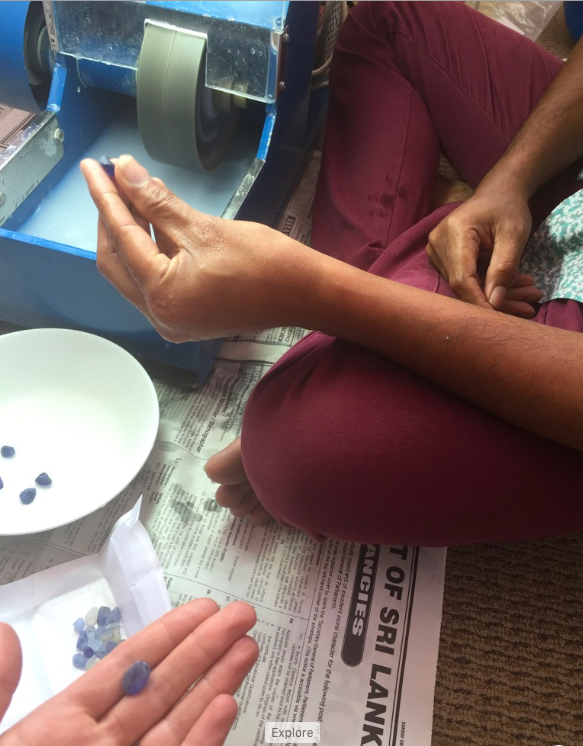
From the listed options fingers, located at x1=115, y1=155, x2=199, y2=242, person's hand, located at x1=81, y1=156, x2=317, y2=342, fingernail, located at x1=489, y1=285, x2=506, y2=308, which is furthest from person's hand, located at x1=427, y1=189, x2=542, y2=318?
fingers, located at x1=115, y1=155, x2=199, y2=242

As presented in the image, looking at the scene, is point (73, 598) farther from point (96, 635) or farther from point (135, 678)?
point (135, 678)

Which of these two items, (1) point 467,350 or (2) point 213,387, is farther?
(2) point 213,387

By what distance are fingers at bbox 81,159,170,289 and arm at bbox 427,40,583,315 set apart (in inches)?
11.8

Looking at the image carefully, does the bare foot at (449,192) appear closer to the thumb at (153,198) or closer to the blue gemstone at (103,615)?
the thumb at (153,198)

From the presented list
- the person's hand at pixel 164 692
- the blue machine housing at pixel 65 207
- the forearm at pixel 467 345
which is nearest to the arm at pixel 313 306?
the forearm at pixel 467 345

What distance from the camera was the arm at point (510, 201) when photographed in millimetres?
573

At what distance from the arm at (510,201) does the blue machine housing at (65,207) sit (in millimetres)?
265

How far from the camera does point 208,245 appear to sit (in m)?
0.48

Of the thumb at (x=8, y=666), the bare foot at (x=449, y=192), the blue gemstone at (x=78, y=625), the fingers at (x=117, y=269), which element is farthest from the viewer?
the bare foot at (x=449, y=192)

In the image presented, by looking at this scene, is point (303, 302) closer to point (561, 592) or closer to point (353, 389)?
point (353, 389)

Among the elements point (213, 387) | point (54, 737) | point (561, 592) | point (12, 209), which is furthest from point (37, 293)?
point (561, 592)

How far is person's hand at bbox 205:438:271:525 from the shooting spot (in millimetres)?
674

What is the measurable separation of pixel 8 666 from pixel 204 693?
167 mm

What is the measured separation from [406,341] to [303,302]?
4.0 inches
